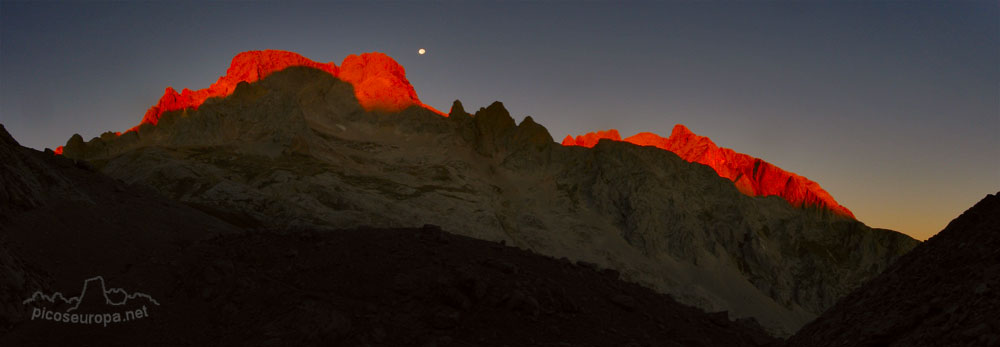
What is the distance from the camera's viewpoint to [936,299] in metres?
8.16

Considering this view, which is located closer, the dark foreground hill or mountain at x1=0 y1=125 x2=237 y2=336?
the dark foreground hill

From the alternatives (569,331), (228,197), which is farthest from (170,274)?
(228,197)

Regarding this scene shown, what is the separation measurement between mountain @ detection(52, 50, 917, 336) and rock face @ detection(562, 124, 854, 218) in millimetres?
5120

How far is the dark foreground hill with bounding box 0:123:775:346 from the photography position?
11164mm

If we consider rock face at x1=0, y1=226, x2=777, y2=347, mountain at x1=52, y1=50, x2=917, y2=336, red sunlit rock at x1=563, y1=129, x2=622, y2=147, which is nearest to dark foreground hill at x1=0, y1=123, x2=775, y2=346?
rock face at x1=0, y1=226, x2=777, y2=347

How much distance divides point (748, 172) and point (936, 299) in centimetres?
11397

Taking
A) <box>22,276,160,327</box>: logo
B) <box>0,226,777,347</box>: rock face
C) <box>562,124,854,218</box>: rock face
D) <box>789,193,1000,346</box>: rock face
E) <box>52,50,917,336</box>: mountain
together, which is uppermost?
<box>562,124,854,218</box>: rock face

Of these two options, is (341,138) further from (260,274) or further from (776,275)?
(260,274)

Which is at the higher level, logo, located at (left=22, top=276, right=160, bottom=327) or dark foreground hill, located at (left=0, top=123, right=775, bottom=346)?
dark foreground hill, located at (left=0, top=123, right=775, bottom=346)

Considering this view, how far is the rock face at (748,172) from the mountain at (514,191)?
16.8 ft

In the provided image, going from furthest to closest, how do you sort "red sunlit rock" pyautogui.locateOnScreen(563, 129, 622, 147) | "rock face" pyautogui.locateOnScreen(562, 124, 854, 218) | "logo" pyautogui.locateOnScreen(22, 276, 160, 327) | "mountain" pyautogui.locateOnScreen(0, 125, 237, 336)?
"red sunlit rock" pyautogui.locateOnScreen(563, 129, 622, 147) → "rock face" pyautogui.locateOnScreen(562, 124, 854, 218) → "mountain" pyautogui.locateOnScreen(0, 125, 237, 336) → "logo" pyautogui.locateOnScreen(22, 276, 160, 327)

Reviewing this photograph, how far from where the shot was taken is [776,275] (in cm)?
7962

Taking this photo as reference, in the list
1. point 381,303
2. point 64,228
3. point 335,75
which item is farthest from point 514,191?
point 381,303

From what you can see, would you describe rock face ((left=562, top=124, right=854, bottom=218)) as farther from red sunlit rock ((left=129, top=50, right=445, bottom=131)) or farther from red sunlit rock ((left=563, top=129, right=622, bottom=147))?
red sunlit rock ((left=129, top=50, right=445, bottom=131))
